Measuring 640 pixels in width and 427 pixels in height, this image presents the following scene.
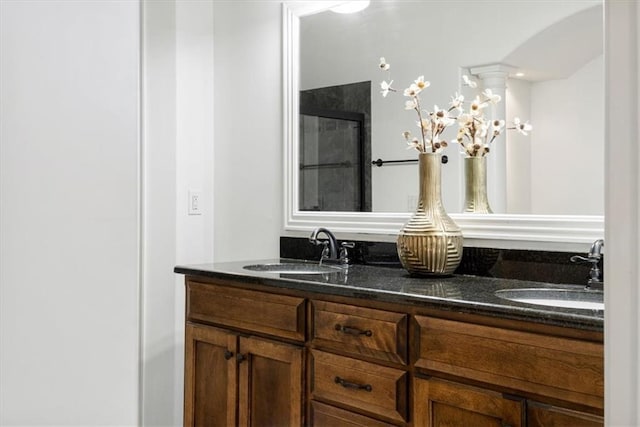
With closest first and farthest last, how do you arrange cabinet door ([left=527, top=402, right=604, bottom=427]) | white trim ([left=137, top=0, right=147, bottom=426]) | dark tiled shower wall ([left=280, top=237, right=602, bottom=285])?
cabinet door ([left=527, top=402, right=604, bottom=427]) → dark tiled shower wall ([left=280, top=237, right=602, bottom=285]) → white trim ([left=137, top=0, right=147, bottom=426])

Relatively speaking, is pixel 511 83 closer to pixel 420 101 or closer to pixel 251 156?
pixel 420 101

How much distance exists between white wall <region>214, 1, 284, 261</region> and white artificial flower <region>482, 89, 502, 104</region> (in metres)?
0.95

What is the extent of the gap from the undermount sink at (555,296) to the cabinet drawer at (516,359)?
0.28m

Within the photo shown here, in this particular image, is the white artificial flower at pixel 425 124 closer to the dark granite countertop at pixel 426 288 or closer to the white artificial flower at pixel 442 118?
the white artificial flower at pixel 442 118

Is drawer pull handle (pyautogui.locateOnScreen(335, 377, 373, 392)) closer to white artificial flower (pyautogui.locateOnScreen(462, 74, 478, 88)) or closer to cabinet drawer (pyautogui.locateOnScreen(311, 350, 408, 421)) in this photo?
cabinet drawer (pyautogui.locateOnScreen(311, 350, 408, 421))

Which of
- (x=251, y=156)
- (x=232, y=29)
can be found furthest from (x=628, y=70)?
(x=232, y=29)

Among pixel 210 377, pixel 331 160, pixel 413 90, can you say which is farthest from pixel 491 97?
pixel 210 377

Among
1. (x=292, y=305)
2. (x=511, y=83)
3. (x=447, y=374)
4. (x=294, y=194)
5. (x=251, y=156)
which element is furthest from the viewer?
(x=251, y=156)

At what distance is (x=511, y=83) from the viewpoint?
77.7 inches

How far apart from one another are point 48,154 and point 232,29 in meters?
1.00

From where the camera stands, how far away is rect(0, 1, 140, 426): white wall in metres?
2.40

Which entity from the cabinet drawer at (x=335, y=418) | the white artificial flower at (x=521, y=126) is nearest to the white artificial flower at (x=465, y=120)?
the white artificial flower at (x=521, y=126)

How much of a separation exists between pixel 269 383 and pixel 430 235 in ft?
2.22

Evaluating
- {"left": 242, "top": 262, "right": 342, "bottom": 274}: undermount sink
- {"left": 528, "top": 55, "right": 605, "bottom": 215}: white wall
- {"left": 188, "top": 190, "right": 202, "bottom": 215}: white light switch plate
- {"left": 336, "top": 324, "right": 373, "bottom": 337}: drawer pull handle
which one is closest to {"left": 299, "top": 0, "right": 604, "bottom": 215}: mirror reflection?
{"left": 528, "top": 55, "right": 605, "bottom": 215}: white wall
